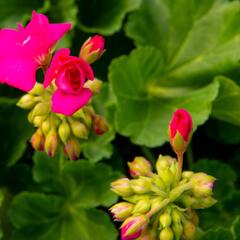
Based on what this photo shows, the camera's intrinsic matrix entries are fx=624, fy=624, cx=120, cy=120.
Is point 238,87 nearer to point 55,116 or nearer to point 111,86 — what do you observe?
point 111,86

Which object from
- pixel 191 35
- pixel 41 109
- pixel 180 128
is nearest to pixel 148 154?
pixel 191 35

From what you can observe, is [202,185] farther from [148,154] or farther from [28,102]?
[148,154]

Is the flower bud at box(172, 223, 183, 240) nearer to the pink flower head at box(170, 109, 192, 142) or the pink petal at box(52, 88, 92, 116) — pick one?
the pink flower head at box(170, 109, 192, 142)

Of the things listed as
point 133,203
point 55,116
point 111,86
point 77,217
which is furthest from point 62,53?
point 77,217

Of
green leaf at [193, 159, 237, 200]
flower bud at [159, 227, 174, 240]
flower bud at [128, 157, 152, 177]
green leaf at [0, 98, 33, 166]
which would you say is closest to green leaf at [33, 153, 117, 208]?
green leaf at [0, 98, 33, 166]

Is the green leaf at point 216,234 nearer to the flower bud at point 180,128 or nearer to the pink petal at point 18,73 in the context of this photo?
the flower bud at point 180,128

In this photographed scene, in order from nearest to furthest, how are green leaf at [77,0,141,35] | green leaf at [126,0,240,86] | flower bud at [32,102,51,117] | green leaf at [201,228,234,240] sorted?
1. flower bud at [32,102,51,117]
2. green leaf at [201,228,234,240]
3. green leaf at [126,0,240,86]
4. green leaf at [77,0,141,35]
